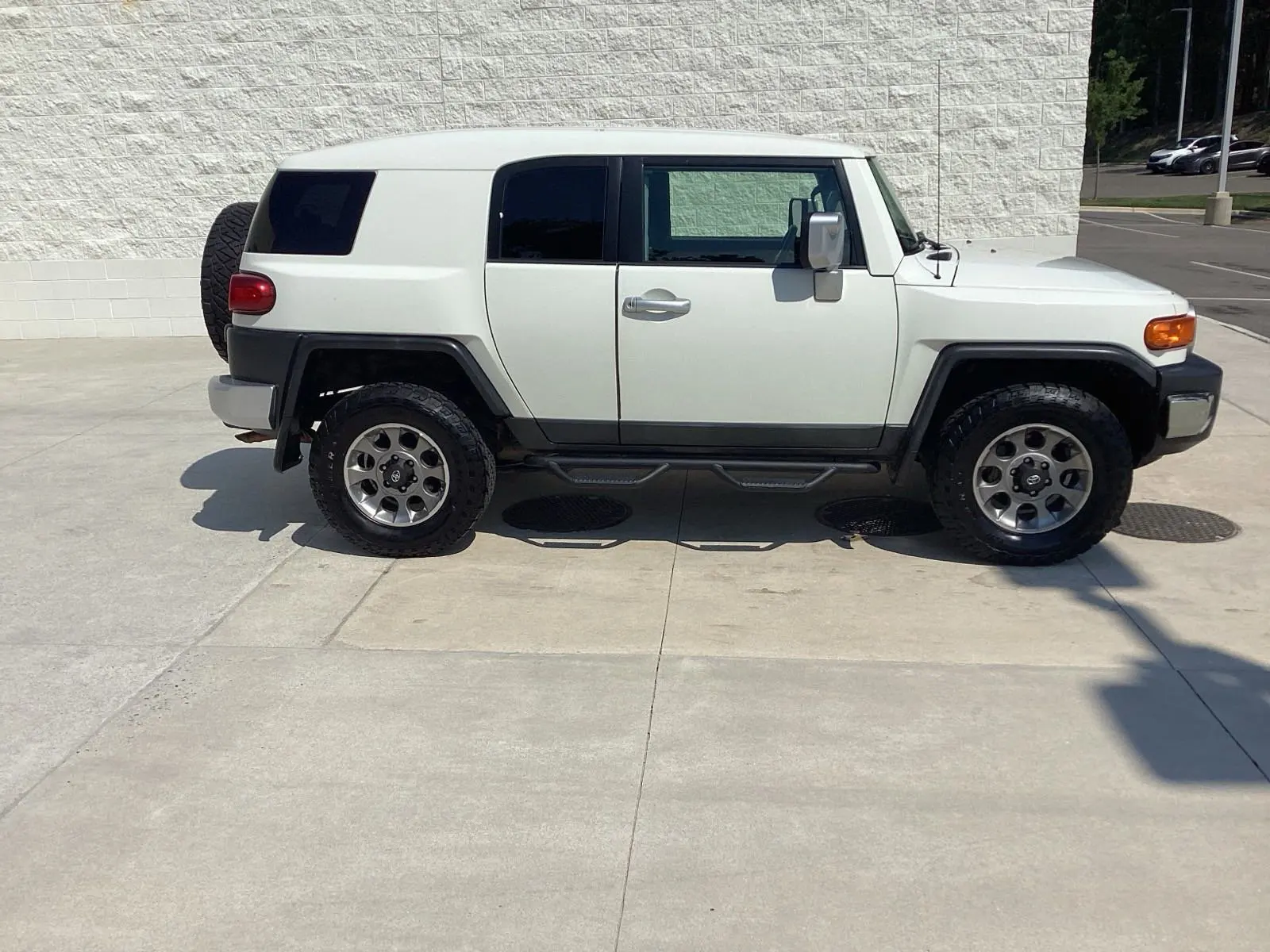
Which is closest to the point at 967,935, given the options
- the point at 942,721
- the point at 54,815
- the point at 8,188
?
the point at 942,721

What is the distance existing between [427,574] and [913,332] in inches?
98.9

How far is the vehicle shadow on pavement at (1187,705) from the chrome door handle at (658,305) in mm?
2148

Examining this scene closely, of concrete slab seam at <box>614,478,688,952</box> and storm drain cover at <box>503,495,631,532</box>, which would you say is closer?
concrete slab seam at <box>614,478,688,952</box>

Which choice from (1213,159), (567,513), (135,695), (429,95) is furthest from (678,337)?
(1213,159)

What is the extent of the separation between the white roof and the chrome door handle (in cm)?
68

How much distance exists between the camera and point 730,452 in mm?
5852

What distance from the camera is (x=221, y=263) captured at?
6.55 metres

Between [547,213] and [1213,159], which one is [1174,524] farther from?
[1213,159]

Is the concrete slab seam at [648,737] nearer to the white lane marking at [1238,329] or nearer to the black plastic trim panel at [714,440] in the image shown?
A: the black plastic trim panel at [714,440]

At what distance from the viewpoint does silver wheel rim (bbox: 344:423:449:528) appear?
5898mm

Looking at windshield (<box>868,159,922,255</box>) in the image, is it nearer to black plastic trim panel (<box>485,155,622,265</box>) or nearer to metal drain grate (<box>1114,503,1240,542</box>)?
black plastic trim panel (<box>485,155,622,265</box>)

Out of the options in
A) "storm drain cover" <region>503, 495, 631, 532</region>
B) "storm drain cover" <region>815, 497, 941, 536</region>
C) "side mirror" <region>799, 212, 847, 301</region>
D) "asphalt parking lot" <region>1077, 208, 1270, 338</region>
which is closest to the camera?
"side mirror" <region>799, 212, 847, 301</region>

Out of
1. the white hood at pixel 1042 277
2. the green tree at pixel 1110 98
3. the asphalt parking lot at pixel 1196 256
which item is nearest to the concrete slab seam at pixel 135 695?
the white hood at pixel 1042 277

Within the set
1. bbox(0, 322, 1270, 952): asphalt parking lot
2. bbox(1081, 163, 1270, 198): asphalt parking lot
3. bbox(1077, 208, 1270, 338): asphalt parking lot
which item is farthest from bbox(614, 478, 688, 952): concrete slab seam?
bbox(1081, 163, 1270, 198): asphalt parking lot
